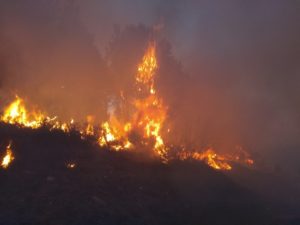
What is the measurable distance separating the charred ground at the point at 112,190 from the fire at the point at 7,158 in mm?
427

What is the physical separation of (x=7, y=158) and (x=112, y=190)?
999cm

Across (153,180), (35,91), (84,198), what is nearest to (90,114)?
(35,91)

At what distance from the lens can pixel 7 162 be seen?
1478 inches

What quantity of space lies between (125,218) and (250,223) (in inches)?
476

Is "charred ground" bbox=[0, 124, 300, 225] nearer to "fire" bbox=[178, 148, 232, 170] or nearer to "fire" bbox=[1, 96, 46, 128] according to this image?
"fire" bbox=[1, 96, 46, 128]

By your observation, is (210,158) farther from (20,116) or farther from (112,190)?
(20,116)

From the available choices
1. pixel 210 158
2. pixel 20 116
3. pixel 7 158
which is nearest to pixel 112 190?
pixel 7 158

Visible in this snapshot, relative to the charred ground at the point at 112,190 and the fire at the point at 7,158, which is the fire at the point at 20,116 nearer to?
the charred ground at the point at 112,190

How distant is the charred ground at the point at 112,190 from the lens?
3166cm

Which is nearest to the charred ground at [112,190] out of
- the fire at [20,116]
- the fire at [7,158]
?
the fire at [7,158]

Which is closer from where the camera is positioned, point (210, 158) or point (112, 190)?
point (112, 190)

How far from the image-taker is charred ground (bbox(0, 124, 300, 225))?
104ft

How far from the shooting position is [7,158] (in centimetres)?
3812

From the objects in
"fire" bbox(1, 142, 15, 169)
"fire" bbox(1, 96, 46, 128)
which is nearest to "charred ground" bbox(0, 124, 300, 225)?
"fire" bbox(1, 142, 15, 169)
